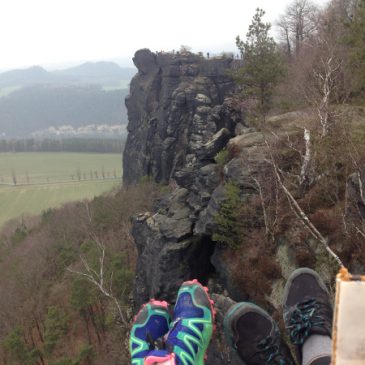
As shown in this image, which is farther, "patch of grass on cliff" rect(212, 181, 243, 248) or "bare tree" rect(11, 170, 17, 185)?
"bare tree" rect(11, 170, 17, 185)

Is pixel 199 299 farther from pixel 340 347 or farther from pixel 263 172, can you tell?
pixel 263 172

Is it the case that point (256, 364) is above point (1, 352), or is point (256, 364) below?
above

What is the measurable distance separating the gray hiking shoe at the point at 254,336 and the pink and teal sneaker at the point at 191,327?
403mm

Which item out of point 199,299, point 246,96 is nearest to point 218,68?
point 246,96

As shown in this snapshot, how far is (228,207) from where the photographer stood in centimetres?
1188

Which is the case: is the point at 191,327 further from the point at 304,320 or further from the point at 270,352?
the point at 304,320

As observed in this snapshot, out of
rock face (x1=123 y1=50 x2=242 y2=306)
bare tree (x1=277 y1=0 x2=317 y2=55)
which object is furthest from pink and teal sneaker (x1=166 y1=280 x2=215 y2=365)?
bare tree (x1=277 y1=0 x2=317 y2=55)

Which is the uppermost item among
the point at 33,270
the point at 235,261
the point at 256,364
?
the point at 256,364

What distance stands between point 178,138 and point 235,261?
44776 mm

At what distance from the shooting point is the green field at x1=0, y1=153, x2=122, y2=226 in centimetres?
10606

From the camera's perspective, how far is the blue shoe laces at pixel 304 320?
482 cm

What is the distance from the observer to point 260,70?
22.4 meters

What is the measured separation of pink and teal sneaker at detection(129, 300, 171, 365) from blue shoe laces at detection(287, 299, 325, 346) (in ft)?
6.70

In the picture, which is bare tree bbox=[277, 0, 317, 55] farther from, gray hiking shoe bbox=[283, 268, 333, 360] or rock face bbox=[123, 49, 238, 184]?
gray hiking shoe bbox=[283, 268, 333, 360]
